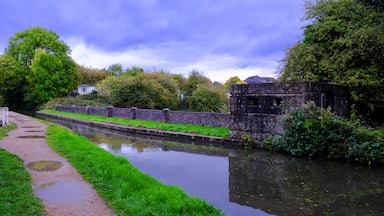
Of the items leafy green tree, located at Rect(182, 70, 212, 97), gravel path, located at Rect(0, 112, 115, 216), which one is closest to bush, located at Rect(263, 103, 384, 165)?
gravel path, located at Rect(0, 112, 115, 216)

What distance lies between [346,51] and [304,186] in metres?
8.05

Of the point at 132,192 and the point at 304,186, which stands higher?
the point at 132,192

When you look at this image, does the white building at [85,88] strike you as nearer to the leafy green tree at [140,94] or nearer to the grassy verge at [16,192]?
the leafy green tree at [140,94]

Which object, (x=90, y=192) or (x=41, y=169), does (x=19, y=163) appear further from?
(x=90, y=192)

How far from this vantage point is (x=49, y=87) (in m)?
45.2

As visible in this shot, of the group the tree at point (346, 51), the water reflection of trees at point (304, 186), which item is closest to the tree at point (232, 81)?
Result: the tree at point (346, 51)

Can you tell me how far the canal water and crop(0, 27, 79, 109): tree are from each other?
3848 centimetres

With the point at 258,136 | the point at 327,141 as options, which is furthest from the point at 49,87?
the point at 327,141

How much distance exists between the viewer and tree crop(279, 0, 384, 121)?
1222cm

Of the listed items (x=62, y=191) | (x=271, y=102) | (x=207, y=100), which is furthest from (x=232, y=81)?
(x=62, y=191)

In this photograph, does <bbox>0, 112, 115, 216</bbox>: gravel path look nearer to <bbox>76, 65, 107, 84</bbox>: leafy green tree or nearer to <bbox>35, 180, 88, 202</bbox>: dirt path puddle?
<bbox>35, 180, 88, 202</bbox>: dirt path puddle

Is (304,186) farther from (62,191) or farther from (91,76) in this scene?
(91,76)

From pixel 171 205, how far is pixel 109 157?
13.4 feet

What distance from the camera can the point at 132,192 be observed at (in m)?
5.37
